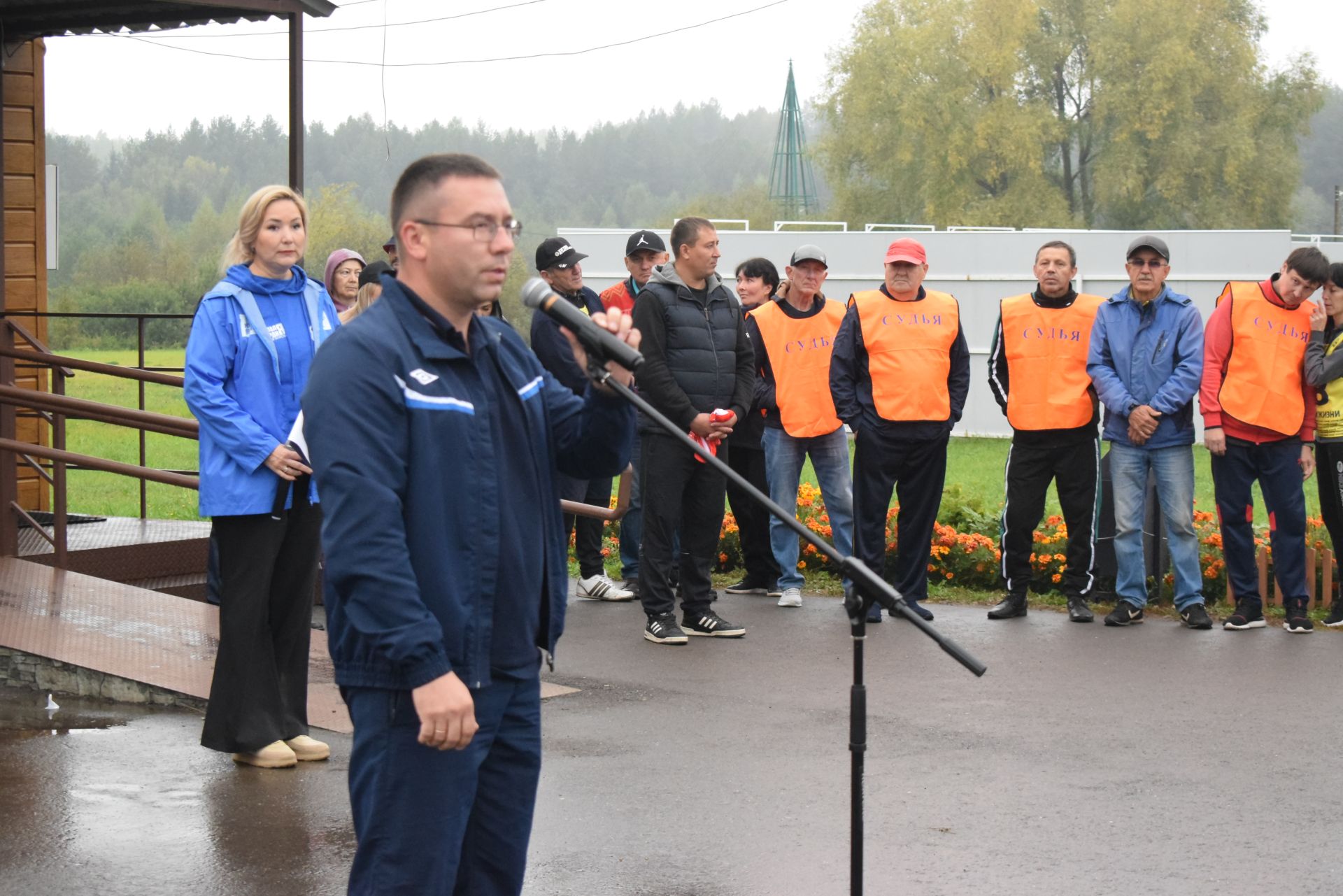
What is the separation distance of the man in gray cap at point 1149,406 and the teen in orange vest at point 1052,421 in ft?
0.65

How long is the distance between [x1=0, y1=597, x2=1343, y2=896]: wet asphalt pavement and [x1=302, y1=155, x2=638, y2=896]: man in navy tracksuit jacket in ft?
5.08

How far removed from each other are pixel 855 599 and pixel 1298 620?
612cm

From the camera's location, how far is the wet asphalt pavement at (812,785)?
4.76m

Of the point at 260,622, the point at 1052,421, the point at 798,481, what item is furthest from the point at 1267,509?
the point at 260,622

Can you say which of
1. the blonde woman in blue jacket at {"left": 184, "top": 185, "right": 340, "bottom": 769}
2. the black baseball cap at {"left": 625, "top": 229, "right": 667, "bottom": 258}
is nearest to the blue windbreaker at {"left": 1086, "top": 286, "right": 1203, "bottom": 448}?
the black baseball cap at {"left": 625, "top": 229, "right": 667, "bottom": 258}

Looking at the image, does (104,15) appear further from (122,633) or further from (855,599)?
(855,599)

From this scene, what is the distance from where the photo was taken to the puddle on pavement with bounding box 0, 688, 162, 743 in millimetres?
6371

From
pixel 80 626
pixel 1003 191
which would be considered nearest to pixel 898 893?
pixel 80 626

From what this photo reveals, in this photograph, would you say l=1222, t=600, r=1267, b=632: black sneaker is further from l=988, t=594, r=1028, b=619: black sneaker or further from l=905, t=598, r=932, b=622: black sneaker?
l=905, t=598, r=932, b=622: black sneaker

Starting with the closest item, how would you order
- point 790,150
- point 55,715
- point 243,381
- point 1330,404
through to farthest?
1. point 243,381
2. point 55,715
3. point 1330,404
4. point 790,150

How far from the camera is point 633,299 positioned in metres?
10.8

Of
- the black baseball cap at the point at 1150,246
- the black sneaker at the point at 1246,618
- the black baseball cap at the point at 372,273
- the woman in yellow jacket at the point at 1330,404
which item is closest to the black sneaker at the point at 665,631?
the black baseball cap at the point at 372,273

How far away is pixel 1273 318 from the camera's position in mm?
9055

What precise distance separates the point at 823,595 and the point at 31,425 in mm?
6523
